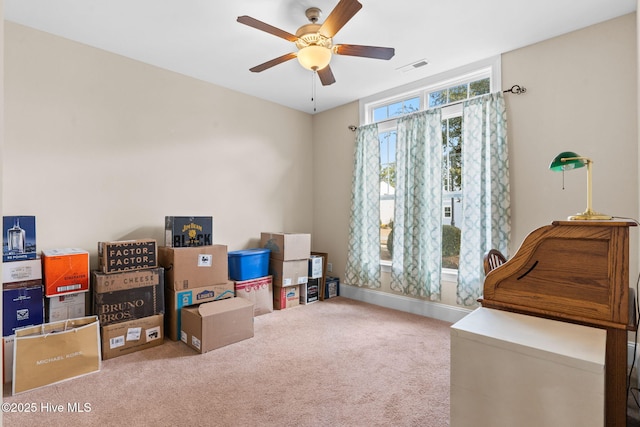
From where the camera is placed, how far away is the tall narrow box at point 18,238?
2.30 metres

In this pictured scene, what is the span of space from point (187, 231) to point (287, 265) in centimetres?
121

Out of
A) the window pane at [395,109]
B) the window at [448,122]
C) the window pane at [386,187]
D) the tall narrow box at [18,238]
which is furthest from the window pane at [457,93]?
the tall narrow box at [18,238]

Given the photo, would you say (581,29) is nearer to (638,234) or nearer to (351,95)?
(638,234)

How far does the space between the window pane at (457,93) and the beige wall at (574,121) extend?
408mm

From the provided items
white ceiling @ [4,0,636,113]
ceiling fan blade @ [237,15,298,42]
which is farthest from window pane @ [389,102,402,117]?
ceiling fan blade @ [237,15,298,42]

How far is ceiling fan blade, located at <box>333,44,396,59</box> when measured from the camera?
2322mm


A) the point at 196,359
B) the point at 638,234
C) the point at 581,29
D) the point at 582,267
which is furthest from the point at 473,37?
the point at 196,359

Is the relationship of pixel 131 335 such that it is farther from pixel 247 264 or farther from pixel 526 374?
pixel 526 374

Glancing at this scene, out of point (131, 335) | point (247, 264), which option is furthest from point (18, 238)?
point (247, 264)

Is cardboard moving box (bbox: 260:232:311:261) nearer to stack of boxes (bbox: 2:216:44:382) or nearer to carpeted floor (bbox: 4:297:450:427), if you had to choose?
carpeted floor (bbox: 4:297:450:427)

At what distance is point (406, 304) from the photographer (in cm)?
373

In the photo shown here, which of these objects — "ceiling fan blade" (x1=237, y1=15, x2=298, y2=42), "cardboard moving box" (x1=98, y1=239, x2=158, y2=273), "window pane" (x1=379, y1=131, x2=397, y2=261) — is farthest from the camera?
"window pane" (x1=379, y1=131, x2=397, y2=261)

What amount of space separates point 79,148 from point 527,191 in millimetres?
3962

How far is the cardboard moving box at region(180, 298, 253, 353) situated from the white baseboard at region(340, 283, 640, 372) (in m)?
1.69
